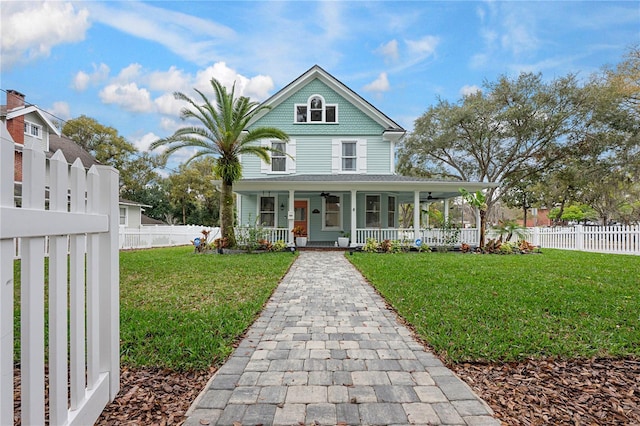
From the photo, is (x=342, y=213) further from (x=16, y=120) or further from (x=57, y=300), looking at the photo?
(x=16, y=120)

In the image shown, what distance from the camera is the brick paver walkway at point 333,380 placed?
2.30 metres

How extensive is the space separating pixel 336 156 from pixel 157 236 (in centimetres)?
1026

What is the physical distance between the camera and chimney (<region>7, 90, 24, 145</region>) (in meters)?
14.7

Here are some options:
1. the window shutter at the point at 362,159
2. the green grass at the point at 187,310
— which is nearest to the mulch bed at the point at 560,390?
the green grass at the point at 187,310

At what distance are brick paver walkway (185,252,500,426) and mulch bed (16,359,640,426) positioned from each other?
0.17m

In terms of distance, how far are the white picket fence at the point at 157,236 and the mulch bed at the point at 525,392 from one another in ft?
45.9

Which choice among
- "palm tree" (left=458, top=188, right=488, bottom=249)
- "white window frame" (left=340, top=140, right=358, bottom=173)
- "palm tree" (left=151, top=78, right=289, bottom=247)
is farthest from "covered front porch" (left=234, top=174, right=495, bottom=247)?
"palm tree" (left=151, top=78, right=289, bottom=247)

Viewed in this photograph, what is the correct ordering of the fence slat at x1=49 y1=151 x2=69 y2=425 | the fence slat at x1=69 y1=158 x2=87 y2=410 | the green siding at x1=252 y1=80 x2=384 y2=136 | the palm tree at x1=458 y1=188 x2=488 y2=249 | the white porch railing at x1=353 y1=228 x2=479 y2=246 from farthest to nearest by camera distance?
the green siding at x1=252 y1=80 x2=384 y2=136 < the white porch railing at x1=353 y1=228 x2=479 y2=246 < the palm tree at x1=458 y1=188 x2=488 y2=249 < the fence slat at x1=69 y1=158 x2=87 y2=410 < the fence slat at x1=49 y1=151 x2=69 y2=425

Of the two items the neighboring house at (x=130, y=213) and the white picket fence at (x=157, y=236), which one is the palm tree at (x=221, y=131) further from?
the neighboring house at (x=130, y=213)

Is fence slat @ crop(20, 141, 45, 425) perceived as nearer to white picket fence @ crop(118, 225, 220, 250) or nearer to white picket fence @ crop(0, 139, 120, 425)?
white picket fence @ crop(0, 139, 120, 425)

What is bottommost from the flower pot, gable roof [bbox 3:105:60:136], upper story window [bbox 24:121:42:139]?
the flower pot

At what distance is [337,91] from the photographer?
16.5 m

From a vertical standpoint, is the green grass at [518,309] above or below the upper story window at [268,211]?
below

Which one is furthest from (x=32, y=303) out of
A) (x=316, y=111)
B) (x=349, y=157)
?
(x=316, y=111)
